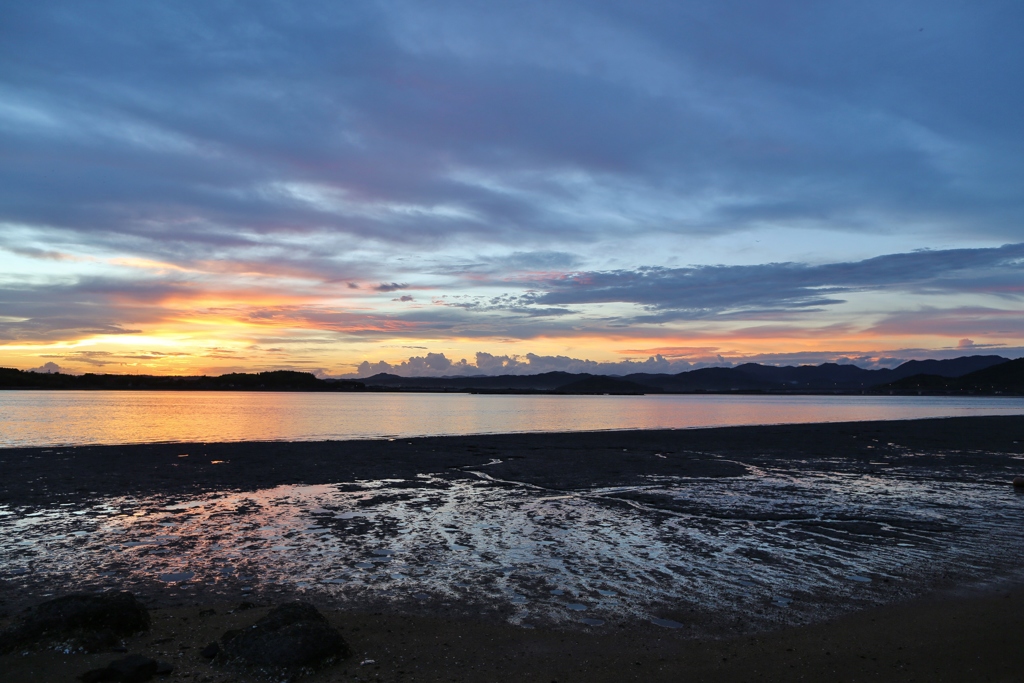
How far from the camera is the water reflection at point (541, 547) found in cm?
967

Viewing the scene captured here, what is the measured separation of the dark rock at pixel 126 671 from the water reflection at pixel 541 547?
2811mm

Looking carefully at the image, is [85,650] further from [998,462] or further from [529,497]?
[998,462]

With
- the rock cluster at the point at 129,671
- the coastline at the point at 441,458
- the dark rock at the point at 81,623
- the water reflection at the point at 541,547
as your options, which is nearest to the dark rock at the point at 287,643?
the rock cluster at the point at 129,671

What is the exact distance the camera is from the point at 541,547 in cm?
1248

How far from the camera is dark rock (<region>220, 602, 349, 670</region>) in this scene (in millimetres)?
6711

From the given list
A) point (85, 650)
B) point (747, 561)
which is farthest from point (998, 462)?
point (85, 650)

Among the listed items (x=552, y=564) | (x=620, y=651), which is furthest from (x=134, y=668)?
(x=552, y=564)

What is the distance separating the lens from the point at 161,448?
97.7 feet

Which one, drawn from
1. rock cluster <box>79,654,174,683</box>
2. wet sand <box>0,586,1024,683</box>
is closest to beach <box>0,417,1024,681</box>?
wet sand <box>0,586,1024,683</box>

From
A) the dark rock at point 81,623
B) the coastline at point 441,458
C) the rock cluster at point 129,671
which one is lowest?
the coastline at point 441,458

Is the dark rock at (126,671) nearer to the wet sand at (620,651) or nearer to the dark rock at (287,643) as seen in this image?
the wet sand at (620,651)

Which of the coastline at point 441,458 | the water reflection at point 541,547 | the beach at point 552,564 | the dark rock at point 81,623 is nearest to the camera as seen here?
the dark rock at point 81,623

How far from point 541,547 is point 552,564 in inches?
47.2

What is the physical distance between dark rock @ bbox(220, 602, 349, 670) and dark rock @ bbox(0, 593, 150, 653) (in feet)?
4.15
